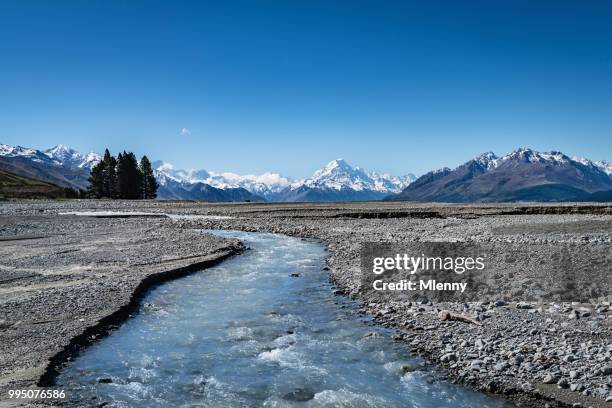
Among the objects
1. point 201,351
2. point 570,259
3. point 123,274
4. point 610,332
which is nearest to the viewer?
point 610,332

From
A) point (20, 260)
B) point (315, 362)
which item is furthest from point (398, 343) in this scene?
point (20, 260)

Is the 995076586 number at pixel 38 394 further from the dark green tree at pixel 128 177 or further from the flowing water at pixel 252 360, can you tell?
the dark green tree at pixel 128 177

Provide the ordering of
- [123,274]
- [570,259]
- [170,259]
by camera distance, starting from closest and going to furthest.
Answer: [570,259]
[123,274]
[170,259]

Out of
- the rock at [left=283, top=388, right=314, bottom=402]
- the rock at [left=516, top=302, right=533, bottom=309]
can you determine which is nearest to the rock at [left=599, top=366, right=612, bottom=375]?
the rock at [left=516, top=302, right=533, bottom=309]

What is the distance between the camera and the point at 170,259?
28422mm

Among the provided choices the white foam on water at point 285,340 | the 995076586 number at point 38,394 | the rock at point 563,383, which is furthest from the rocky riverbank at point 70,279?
the rock at point 563,383

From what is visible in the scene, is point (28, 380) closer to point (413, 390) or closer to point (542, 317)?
point (413, 390)

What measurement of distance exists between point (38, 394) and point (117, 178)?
120205 millimetres

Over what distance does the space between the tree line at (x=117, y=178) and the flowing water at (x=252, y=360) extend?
357ft

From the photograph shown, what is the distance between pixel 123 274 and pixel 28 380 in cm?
1250

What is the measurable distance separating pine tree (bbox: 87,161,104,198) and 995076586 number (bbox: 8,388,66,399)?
12162 centimetres

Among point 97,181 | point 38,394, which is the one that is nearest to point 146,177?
point 97,181

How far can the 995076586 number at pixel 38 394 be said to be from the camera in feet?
34.1

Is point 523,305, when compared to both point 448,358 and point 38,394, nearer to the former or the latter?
point 448,358
